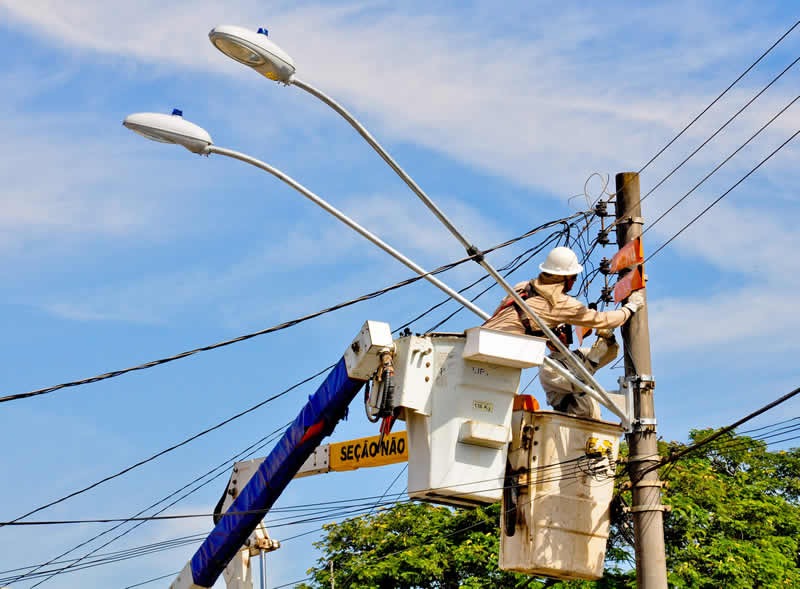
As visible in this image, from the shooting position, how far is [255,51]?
11.4 m

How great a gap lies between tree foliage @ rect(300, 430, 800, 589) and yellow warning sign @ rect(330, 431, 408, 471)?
24.3 feet

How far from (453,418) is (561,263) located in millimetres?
2229

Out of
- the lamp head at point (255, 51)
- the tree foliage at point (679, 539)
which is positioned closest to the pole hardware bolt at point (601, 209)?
the lamp head at point (255, 51)

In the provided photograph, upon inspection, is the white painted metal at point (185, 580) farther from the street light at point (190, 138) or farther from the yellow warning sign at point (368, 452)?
the street light at point (190, 138)

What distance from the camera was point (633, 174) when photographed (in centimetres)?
1551

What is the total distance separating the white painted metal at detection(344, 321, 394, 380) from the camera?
13117mm

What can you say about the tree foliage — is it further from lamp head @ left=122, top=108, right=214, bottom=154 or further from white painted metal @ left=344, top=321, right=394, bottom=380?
lamp head @ left=122, top=108, right=214, bottom=154

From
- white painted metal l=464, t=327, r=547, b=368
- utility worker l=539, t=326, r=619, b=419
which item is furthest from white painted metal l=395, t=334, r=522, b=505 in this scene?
utility worker l=539, t=326, r=619, b=419

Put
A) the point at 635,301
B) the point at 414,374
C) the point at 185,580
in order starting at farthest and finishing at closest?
1. the point at 185,580
2. the point at 635,301
3. the point at 414,374

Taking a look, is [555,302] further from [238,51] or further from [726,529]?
[726,529]

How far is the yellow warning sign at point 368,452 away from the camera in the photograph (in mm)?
17375

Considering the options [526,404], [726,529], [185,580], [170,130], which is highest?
[170,130]

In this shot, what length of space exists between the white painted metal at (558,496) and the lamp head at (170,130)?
438 cm

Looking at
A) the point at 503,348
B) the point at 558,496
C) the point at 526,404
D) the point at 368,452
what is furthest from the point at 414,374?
the point at 368,452
